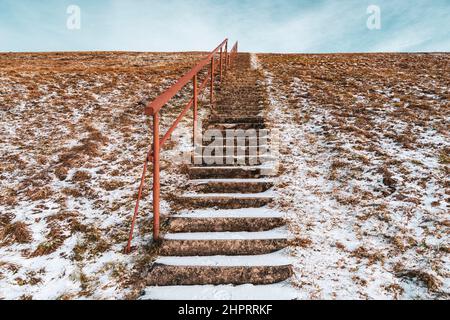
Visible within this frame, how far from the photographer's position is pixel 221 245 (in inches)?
144

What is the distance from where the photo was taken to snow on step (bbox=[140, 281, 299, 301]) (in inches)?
120

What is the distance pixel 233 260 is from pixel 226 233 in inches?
18.4

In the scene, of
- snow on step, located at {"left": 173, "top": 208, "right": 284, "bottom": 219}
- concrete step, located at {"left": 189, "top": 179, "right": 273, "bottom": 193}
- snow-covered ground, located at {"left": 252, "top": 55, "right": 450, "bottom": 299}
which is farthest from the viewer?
concrete step, located at {"left": 189, "top": 179, "right": 273, "bottom": 193}

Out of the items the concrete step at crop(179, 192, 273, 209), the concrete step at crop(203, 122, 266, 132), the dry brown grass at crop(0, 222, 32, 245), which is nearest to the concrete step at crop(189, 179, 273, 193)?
the concrete step at crop(179, 192, 273, 209)

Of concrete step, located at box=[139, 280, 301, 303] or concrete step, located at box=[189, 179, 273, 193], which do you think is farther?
concrete step, located at box=[189, 179, 273, 193]

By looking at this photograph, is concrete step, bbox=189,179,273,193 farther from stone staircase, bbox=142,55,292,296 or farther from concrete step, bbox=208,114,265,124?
concrete step, bbox=208,114,265,124

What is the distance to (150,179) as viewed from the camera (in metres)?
5.15

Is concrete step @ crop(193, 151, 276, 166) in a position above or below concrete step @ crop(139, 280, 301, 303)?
above

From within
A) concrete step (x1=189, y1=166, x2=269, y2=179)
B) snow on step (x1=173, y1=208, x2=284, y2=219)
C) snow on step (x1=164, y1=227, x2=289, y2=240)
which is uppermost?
concrete step (x1=189, y1=166, x2=269, y2=179)

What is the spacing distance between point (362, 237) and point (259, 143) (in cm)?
289

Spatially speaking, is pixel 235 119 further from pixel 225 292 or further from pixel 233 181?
pixel 225 292
